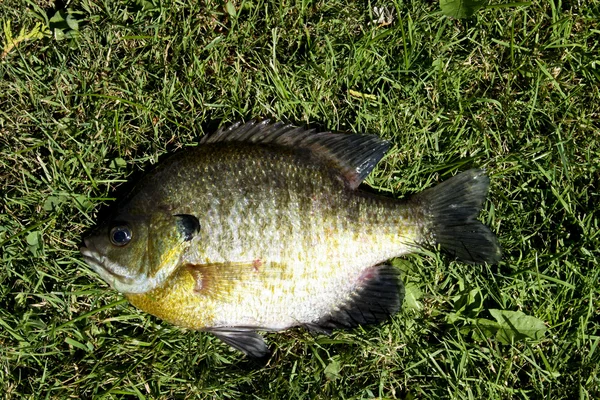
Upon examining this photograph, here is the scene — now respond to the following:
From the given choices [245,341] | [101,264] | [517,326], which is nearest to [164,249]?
[101,264]

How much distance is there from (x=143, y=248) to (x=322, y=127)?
1.34 metres

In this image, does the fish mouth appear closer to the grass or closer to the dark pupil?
the dark pupil

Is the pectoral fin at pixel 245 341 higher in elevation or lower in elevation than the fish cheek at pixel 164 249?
lower

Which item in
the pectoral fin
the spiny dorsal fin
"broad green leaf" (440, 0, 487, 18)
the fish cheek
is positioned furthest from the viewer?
"broad green leaf" (440, 0, 487, 18)

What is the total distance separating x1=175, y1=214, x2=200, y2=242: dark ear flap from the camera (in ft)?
9.73

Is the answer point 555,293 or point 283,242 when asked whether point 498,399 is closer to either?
point 555,293

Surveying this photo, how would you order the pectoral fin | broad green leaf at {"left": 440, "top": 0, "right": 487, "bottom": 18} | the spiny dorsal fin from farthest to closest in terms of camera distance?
broad green leaf at {"left": 440, "top": 0, "right": 487, "bottom": 18}, the spiny dorsal fin, the pectoral fin

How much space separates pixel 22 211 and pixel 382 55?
2467 millimetres

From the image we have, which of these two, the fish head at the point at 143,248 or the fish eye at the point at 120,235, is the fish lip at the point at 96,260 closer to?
the fish head at the point at 143,248

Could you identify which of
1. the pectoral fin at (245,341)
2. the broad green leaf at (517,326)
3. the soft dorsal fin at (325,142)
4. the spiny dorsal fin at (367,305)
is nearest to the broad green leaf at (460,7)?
the soft dorsal fin at (325,142)

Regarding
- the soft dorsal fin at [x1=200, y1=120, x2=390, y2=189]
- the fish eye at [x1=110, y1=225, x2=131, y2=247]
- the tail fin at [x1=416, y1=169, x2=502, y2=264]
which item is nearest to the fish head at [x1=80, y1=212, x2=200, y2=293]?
the fish eye at [x1=110, y1=225, x2=131, y2=247]

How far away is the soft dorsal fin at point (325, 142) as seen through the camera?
3252 millimetres

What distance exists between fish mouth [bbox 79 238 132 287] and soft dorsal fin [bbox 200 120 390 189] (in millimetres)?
862

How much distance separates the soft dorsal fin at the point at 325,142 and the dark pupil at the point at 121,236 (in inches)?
27.1
